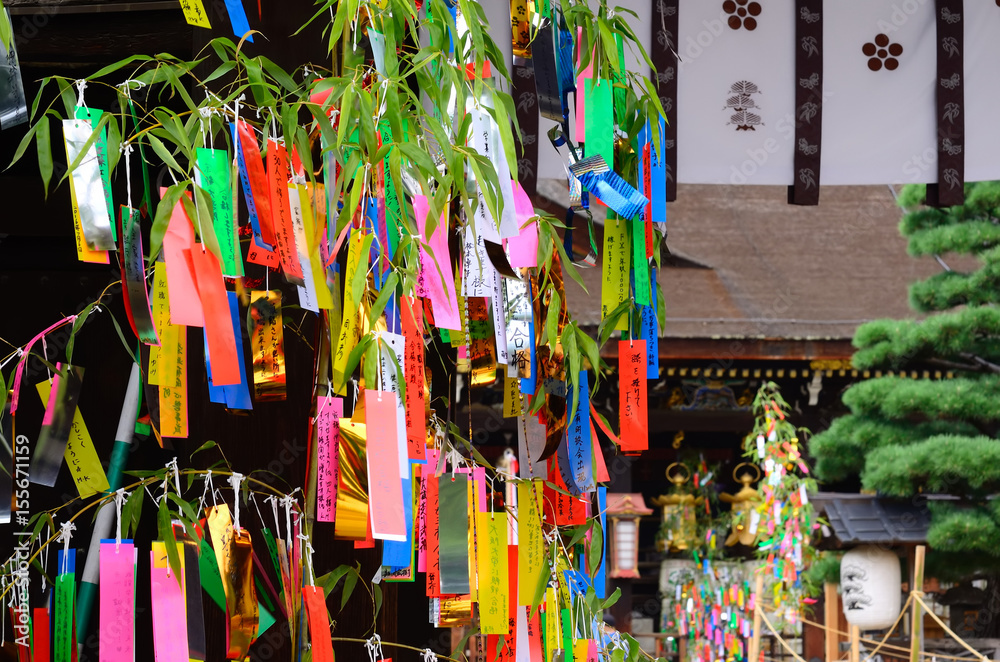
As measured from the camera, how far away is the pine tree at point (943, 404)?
7043 mm

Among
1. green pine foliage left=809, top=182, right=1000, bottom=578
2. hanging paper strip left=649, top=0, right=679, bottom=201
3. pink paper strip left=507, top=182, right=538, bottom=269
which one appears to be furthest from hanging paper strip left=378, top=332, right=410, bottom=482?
green pine foliage left=809, top=182, right=1000, bottom=578

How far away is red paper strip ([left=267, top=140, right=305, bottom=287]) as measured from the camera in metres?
1.31

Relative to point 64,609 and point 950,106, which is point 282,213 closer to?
point 64,609

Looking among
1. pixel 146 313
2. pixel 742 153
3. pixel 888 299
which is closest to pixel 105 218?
pixel 146 313

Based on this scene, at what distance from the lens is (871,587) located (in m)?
7.49

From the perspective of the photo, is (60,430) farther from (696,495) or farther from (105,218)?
(696,495)

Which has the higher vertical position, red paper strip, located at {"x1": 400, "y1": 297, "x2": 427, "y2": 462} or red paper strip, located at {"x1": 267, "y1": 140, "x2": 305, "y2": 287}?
red paper strip, located at {"x1": 267, "y1": 140, "x2": 305, "y2": 287}

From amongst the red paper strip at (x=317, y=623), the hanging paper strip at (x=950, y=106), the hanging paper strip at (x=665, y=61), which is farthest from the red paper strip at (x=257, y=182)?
the hanging paper strip at (x=950, y=106)

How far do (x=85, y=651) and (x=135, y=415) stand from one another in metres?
0.68

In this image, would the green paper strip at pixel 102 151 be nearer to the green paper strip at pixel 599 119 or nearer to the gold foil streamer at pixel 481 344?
the gold foil streamer at pixel 481 344

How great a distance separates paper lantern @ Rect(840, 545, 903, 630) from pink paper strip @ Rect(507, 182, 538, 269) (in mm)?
6776

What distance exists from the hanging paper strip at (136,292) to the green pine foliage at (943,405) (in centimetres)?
669

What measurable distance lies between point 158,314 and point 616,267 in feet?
2.66

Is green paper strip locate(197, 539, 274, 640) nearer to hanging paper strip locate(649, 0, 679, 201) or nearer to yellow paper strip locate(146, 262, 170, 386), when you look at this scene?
yellow paper strip locate(146, 262, 170, 386)
